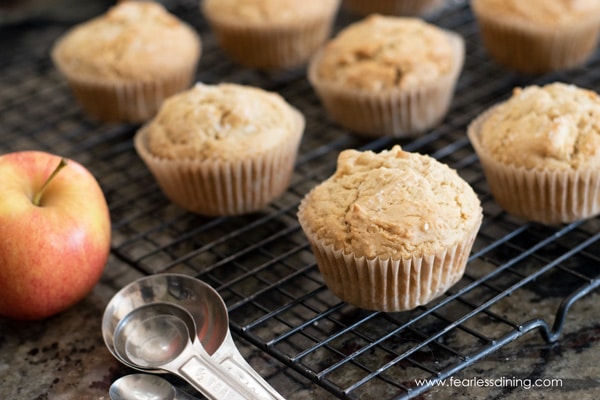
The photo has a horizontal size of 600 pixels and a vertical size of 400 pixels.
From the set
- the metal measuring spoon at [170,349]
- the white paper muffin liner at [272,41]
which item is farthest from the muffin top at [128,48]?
the metal measuring spoon at [170,349]

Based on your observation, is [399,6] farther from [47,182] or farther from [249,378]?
[249,378]

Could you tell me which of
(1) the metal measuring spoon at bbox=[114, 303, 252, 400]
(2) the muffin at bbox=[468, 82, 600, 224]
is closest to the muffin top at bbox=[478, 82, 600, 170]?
(2) the muffin at bbox=[468, 82, 600, 224]

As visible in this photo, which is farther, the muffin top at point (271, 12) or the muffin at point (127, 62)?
the muffin top at point (271, 12)

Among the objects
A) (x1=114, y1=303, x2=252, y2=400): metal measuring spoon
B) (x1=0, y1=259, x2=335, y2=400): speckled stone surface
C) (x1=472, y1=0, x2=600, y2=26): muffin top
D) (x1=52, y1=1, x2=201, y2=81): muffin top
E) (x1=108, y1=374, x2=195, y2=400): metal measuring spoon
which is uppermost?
(x1=472, y1=0, x2=600, y2=26): muffin top

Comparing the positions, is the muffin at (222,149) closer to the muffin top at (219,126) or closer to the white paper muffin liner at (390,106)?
the muffin top at (219,126)

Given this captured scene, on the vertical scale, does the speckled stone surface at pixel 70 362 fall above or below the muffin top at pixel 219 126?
below

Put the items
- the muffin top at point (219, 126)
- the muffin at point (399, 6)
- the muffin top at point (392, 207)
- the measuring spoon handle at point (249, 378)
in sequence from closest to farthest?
the measuring spoon handle at point (249, 378) < the muffin top at point (392, 207) < the muffin top at point (219, 126) < the muffin at point (399, 6)

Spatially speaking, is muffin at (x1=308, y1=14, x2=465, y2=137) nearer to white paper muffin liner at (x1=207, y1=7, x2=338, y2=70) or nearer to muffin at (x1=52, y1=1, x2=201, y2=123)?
white paper muffin liner at (x1=207, y1=7, x2=338, y2=70)
